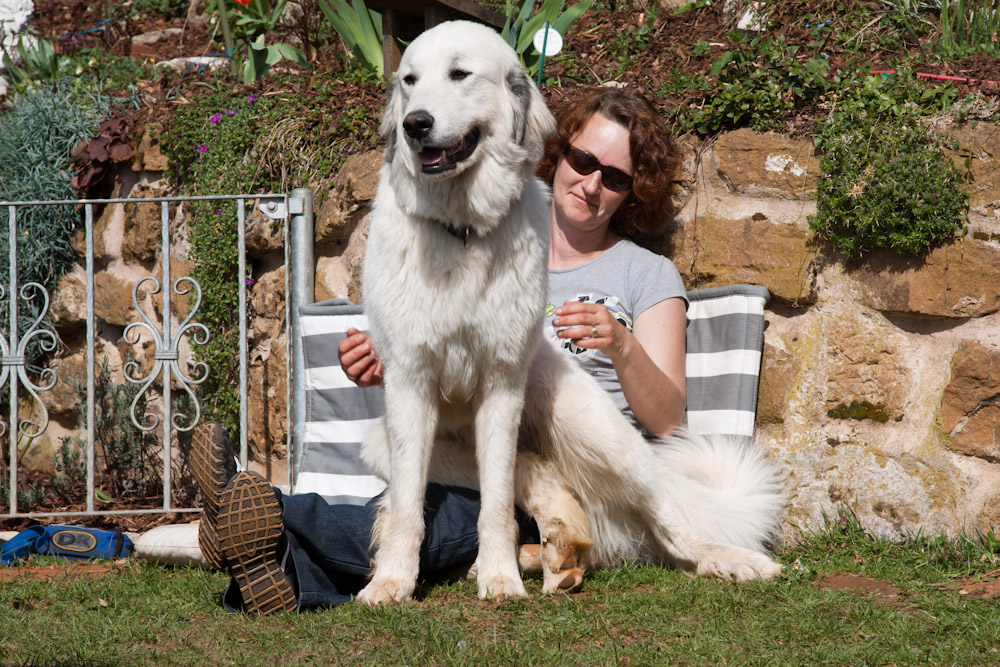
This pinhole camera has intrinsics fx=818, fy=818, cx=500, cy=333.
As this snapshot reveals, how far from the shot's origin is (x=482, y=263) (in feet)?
7.24

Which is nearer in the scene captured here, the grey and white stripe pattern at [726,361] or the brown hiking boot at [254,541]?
the brown hiking boot at [254,541]

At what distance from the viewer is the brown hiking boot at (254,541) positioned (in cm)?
205

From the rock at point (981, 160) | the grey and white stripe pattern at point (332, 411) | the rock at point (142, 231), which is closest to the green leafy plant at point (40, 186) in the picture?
the rock at point (142, 231)

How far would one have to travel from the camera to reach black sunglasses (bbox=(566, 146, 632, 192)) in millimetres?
2936

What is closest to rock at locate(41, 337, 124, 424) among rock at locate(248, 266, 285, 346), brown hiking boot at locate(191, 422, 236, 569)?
rock at locate(248, 266, 285, 346)

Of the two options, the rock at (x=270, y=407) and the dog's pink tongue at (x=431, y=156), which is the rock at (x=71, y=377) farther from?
the dog's pink tongue at (x=431, y=156)

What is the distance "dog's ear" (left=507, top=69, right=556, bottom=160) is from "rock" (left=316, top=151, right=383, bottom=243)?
1275mm

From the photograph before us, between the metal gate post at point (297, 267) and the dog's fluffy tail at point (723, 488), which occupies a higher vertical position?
the metal gate post at point (297, 267)

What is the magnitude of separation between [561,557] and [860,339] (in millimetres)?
1341

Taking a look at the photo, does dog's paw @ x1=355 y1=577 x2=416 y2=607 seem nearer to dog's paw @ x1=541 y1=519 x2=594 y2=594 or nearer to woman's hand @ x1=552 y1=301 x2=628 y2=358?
dog's paw @ x1=541 y1=519 x2=594 y2=594

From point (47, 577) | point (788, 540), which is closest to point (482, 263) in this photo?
point (788, 540)

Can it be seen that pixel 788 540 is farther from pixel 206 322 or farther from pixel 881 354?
pixel 206 322

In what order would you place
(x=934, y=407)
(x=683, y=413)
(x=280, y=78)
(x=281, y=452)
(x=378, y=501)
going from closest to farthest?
(x=378, y=501), (x=934, y=407), (x=683, y=413), (x=281, y=452), (x=280, y=78)

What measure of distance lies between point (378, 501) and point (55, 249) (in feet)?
8.95
